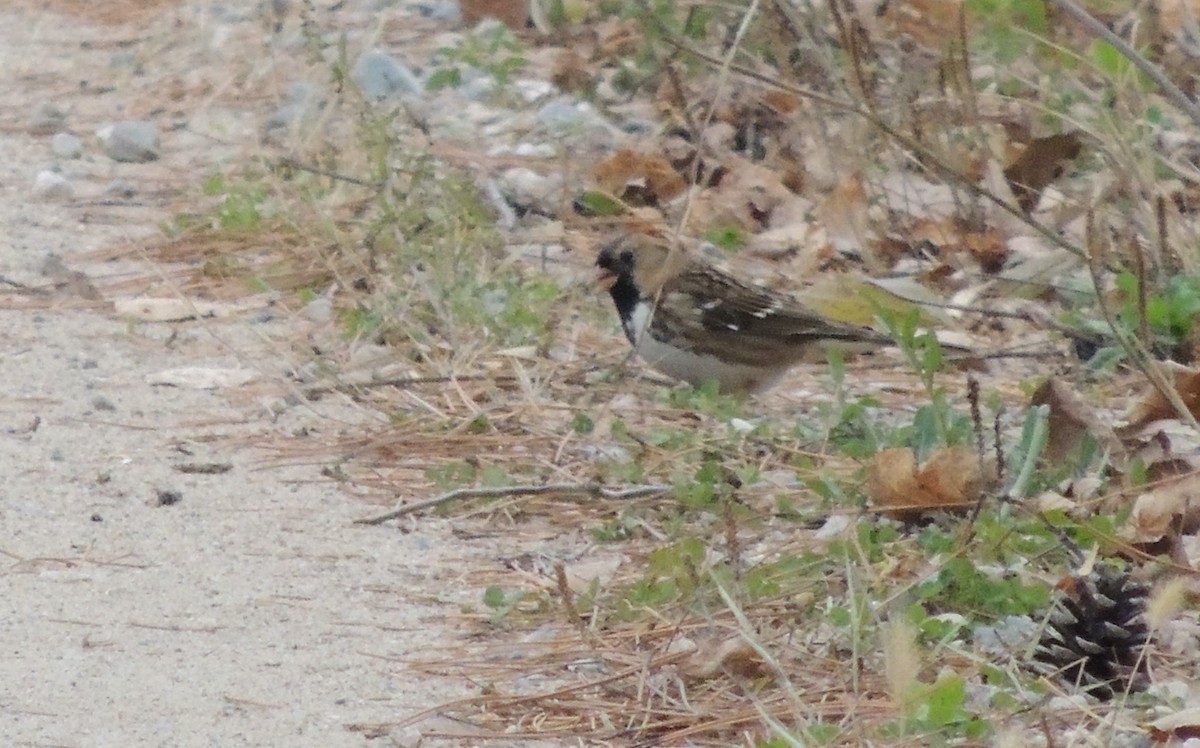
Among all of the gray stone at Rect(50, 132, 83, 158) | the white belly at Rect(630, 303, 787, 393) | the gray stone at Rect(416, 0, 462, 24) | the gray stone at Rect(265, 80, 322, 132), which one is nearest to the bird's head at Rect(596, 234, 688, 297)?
the white belly at Rect(630, 303, 787, 393)

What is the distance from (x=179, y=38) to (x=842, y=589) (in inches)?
274

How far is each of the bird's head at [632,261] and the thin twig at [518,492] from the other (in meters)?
1.36

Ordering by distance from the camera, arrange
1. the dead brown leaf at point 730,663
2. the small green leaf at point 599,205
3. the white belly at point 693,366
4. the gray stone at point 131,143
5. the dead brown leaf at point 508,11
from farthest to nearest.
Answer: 1. the dead brown leaf at point 508,11
2. the gray stone at point 131,143
3. the small green leaf at point 599,205
4. the white belly at point 693,366
5. the dead brown leaf at point 730,663

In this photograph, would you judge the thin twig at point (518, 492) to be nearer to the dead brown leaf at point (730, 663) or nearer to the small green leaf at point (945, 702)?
the dead brown leaf at point (730, 663)

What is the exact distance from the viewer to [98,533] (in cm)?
406

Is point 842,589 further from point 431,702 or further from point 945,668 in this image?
point 431,702

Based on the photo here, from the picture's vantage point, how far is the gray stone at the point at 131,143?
307 inches

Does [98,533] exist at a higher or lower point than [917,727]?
lower

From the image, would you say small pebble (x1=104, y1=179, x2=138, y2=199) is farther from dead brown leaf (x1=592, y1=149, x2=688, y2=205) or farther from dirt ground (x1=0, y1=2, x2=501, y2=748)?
dead brown leaf (x1=592, y1=149, x2=688, y2=205)

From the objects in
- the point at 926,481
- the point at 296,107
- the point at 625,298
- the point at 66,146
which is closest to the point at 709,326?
the point at 625,298

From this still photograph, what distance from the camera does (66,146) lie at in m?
7.91

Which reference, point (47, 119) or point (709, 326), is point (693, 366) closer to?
point (709, 326)

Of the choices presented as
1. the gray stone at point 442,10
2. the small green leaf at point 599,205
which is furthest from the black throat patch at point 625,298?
the gray stone at point 442,10

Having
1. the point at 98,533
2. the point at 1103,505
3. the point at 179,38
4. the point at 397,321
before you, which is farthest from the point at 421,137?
the point at 1103,505
